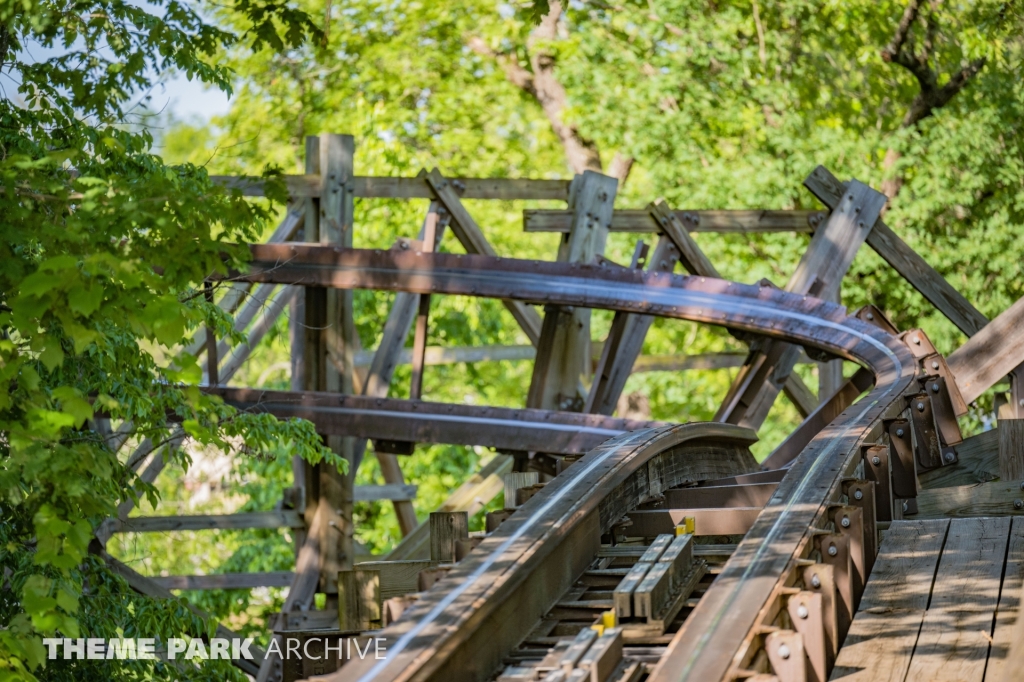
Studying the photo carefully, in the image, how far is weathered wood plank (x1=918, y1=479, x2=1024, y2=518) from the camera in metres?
4.95

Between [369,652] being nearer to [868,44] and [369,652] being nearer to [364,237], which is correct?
[364,237]

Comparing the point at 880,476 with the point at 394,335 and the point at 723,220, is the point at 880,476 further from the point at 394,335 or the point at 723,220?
the point at 723,220

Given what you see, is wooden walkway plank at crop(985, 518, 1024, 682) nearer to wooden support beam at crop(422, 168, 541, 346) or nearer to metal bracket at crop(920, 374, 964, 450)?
metal bracket at crop(920, 374, 964, 450)

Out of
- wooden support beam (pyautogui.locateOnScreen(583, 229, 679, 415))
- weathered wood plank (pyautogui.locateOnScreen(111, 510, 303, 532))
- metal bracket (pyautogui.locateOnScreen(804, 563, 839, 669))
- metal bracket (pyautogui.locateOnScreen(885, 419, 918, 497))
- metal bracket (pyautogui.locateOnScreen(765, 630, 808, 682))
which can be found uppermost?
wooden support beam (pyautogui.locateOnScreen(583, 229, 679, 415))

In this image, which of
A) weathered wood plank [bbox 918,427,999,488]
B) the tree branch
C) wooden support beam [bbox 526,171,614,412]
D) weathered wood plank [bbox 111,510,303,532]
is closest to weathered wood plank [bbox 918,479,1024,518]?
weathered wood plank [bbox 918,427,999,488]

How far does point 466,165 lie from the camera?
58.4 feet

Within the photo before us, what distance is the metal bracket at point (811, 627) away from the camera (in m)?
2.93

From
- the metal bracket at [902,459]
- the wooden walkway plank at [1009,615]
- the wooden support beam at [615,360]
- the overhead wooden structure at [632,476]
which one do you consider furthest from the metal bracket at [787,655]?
the wooden support beam at [615,360]

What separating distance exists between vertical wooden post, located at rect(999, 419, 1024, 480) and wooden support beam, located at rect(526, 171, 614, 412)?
2.84 m

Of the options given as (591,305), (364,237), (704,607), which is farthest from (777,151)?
(704,607)

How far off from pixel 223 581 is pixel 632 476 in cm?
516

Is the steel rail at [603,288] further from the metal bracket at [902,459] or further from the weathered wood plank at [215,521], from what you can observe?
the weathered wood plank at [215,521]

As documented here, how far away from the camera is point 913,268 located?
8633 mm

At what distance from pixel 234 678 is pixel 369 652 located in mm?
2285
